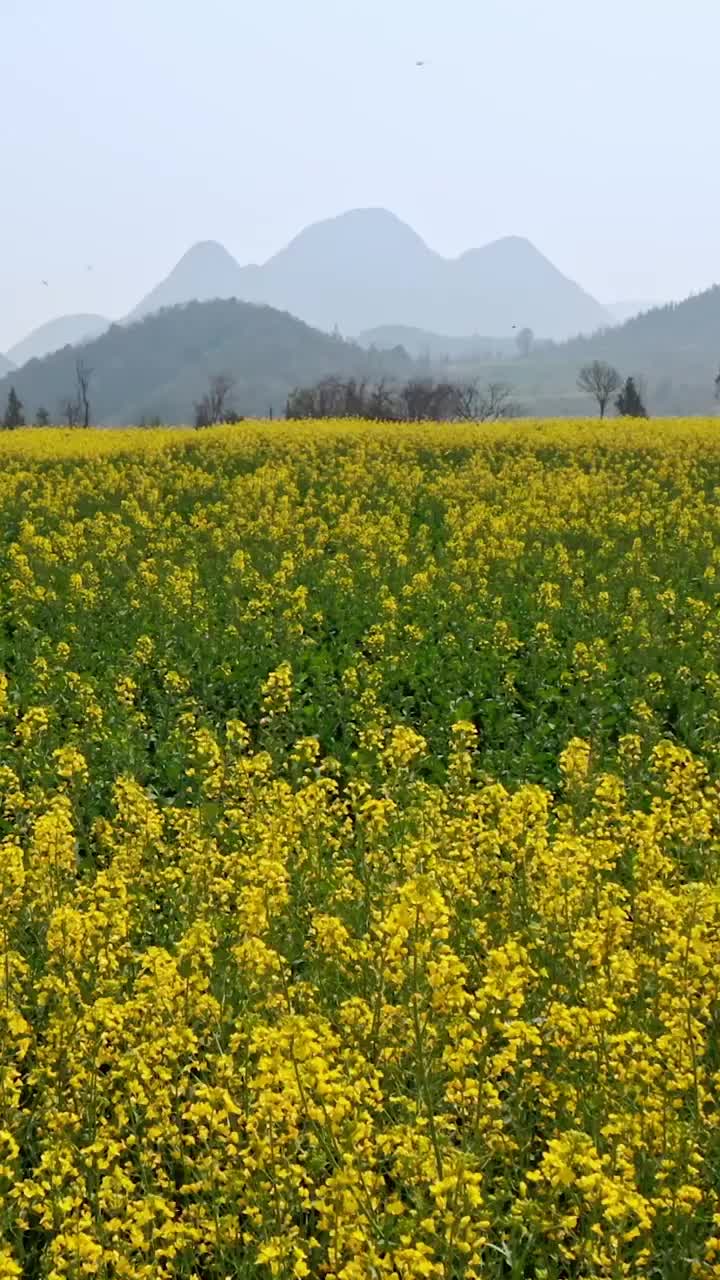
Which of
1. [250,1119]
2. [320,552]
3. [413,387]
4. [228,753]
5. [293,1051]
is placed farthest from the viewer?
[413,387]

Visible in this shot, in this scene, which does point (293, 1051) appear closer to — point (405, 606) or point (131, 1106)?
point (131, 1106)

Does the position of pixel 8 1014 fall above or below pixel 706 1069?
above

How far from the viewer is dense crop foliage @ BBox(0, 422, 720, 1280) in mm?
4328

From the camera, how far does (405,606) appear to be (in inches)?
598

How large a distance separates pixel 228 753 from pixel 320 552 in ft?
31.2

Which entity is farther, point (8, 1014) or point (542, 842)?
point (542, 842)

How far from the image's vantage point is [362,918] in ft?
22.8

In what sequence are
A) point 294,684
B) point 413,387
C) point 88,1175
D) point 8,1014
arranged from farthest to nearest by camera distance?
point 413,387 < point 294,684 < point 8,1014 < point 88,1175

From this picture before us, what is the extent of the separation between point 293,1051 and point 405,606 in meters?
11.2

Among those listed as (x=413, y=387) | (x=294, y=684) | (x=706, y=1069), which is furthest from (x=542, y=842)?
(x=413, y=387)

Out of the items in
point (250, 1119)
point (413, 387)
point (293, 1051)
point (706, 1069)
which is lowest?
point (706, 1069)

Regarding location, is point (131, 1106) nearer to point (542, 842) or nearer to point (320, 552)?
point (542, 842)

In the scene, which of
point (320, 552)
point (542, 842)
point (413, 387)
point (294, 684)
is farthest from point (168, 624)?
point (413, 387)

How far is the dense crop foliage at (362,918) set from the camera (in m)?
4.33
